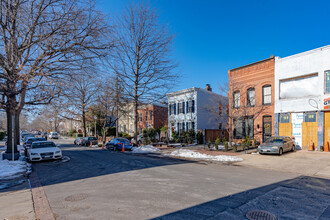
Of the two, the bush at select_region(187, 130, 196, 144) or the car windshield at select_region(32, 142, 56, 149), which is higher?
the car windshield at select_region(32, 142, 56, 149)

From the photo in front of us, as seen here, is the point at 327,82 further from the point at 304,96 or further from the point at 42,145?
the point at 42,145

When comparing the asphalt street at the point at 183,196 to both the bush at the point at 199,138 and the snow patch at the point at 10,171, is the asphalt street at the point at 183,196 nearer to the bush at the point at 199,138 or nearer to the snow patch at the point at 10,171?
the snow patch at the point at 10,171

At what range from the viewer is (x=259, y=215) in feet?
15.1

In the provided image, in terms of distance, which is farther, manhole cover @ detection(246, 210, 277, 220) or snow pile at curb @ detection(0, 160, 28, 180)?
snow pile at curb @ detection(0, 160, 28, 180)

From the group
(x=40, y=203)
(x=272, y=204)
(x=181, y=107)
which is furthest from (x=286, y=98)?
(x=40, y=203)

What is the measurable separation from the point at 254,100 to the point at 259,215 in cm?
1893

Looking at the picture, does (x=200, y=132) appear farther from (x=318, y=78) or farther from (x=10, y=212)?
(x=10, y=212)

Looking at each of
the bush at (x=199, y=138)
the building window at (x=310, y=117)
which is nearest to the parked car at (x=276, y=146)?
the building window at (x=310, y=117)

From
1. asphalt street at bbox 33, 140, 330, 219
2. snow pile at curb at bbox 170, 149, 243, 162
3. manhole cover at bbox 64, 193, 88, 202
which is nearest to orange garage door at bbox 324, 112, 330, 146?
snow pile at curb at bbox 170, 149, 243, 162

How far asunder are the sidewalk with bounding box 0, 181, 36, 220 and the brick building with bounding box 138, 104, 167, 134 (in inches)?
1112

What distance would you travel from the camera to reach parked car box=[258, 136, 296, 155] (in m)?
15.0

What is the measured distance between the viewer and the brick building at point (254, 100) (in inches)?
803

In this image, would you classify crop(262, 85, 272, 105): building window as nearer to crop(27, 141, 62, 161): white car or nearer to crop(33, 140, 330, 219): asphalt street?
crop(33, 140, 330, 219): asphalt street

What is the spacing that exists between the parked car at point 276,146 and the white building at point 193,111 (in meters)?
11.2
